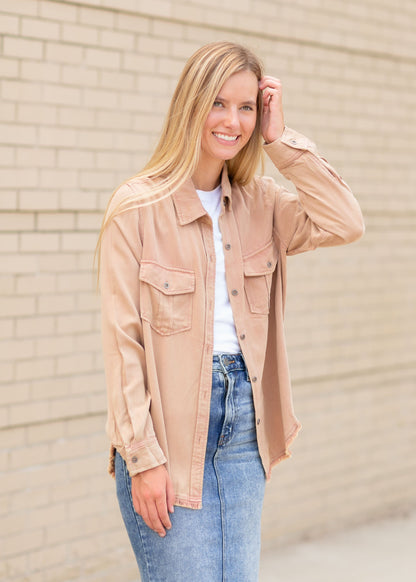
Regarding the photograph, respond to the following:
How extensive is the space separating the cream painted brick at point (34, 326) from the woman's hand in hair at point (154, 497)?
175 centimetres

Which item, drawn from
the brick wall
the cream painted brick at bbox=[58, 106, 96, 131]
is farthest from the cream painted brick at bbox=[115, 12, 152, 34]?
the cream painted brick at bbox=[58, 106, 96, 131]

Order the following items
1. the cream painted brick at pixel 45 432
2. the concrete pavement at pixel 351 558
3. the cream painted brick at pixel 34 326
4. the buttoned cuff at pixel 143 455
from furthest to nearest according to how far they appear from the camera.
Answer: the concrete pavement at pixel 351 558 → the cream painted brick at pixel 45 432 → the cream painted brick at pixel 34 326 → the buttoned cuff at pixel 143 455

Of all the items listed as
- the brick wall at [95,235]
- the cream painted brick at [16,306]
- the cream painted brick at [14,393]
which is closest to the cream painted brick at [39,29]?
the brick wall at [95,235]

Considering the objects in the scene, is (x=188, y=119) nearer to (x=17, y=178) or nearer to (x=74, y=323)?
(x=17, y=178)

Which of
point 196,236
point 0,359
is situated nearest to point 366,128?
point 0,359

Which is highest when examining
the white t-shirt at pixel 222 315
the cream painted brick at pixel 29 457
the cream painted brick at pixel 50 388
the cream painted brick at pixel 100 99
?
the cream painted brick at pixel 100 99

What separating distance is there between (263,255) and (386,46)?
11.0 feet

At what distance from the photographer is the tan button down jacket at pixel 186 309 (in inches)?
98.1

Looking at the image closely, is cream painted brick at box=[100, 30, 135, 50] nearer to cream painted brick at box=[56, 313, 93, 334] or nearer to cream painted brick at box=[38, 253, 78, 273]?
cream painted brick at box=[38, 253, 78, 273]

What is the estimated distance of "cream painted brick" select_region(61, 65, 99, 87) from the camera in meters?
4.13

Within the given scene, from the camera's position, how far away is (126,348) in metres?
2.48

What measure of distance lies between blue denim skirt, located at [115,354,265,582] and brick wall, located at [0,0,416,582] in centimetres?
172

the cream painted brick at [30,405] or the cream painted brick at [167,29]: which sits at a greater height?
the cream painted brick at [167,29]

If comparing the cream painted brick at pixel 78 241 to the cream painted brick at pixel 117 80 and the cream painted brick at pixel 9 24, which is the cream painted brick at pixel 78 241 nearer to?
the cream painted brick at pixel 117 80
